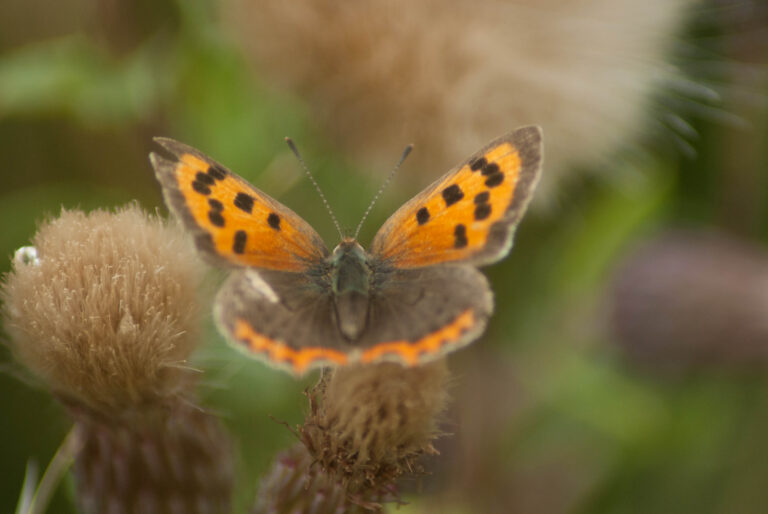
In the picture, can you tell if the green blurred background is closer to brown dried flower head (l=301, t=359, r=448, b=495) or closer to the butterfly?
the butterfly

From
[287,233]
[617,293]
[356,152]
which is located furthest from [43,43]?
[617,293]

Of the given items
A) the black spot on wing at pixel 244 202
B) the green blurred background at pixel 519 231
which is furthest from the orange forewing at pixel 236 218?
the green blurred background at pixel 519 231

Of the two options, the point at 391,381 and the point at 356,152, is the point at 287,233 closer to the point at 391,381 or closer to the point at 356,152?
the point at 391,381

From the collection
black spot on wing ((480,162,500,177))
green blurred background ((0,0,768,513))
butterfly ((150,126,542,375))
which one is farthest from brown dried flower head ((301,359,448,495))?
green blurred background ((0,0,768,513))

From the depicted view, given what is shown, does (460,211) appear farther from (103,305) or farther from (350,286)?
(103,305)

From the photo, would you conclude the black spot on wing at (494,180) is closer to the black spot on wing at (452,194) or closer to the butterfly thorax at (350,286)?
the black spot on wing at (452,194)

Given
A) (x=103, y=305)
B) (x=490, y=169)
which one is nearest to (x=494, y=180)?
(x=490, y=169)

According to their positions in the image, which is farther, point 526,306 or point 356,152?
point 526,306
